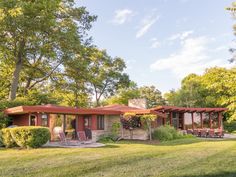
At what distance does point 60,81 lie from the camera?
28.8 metres

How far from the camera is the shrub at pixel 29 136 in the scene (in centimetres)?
1509

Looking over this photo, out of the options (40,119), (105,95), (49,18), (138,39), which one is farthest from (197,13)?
(105,95)

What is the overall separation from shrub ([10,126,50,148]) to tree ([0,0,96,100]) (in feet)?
30.3

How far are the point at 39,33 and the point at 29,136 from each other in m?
11.2

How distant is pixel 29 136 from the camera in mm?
15070

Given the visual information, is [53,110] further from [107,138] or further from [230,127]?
[230,127]

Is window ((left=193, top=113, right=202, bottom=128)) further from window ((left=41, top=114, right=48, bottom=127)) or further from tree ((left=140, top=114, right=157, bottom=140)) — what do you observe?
window ((left=41, top=114, right=48, bottom=127))

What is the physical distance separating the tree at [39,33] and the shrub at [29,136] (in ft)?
30.3

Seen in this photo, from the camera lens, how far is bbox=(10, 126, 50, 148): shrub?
15.1 meters

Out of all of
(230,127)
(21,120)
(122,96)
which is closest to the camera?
(21,120)

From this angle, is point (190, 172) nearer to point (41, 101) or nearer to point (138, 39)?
point (138, 39)

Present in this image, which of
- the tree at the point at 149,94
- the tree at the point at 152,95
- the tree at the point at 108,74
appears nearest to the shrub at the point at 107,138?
the tree at the point at 108,74

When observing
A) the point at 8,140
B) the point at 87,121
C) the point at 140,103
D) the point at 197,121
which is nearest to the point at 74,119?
the point at 87,121

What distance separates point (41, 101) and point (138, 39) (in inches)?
412
